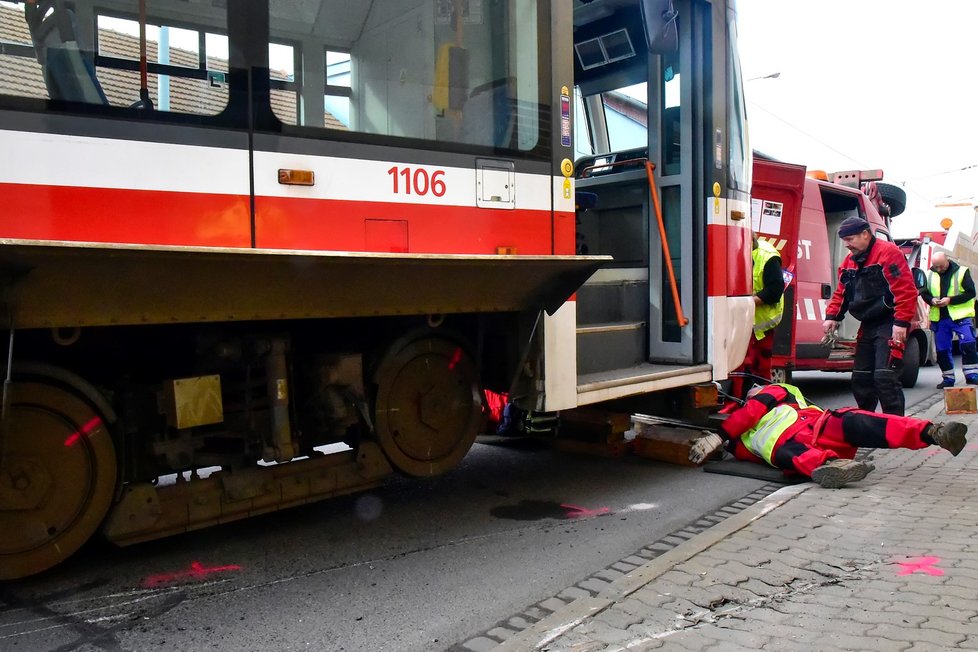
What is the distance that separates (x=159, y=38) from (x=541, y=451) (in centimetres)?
401

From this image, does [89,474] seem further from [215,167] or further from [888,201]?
[888,201]

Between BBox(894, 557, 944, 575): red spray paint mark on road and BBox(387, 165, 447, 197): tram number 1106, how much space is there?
102 inches

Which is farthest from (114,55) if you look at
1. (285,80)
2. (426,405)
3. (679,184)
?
(679,184)

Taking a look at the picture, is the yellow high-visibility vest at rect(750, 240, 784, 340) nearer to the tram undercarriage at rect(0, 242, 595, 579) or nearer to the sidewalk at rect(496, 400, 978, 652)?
the sidewalk at rect(496, 400, 978, 652)

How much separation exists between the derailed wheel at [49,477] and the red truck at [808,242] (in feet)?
20.1

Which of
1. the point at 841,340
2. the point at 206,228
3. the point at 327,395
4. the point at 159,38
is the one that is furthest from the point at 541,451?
the point at 841,340

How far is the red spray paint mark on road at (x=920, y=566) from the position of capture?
10.8 ft

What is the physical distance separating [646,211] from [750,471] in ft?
6.36

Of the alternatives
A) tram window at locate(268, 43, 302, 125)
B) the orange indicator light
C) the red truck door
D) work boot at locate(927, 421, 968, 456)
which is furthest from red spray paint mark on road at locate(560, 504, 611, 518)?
the red truck door

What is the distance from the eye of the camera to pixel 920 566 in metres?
3.35

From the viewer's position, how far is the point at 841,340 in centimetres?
900

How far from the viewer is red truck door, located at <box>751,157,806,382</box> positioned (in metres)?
7.73

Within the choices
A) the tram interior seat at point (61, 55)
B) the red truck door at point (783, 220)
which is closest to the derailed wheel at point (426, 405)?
the tram interior seat at point (61, 55)

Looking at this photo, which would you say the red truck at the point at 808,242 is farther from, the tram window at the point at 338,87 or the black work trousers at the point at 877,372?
the tram window at the point at 338,87
